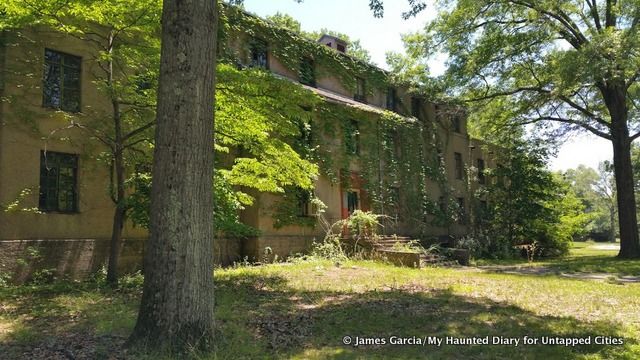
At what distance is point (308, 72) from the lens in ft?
73.0

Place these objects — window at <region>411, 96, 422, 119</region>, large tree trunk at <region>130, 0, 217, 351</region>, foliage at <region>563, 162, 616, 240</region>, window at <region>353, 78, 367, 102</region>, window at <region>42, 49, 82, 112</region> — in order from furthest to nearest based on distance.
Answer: foliage at <region>563, 162, 616, 240</region>, window at <region>411, 96, 422, 119</region>, window at <region>353, 78, 367, 102</region>, window at <region>42, 49, 82, 112</region>, large tree trunk at <region>130, 0, 217, 351</region>

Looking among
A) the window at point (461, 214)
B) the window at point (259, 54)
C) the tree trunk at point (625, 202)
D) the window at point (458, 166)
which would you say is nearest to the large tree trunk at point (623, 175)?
the tree trunk at point (625, 202)

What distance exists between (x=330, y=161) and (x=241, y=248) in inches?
212

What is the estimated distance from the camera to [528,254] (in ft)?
85.3

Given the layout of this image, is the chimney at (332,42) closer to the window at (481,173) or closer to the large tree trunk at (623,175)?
the window at (481,173)

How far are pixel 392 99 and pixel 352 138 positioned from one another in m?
5.96

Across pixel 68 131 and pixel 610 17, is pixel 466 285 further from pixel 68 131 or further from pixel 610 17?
pixel 610 17

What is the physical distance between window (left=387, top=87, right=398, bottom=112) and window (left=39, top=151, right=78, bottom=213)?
57.9 ft

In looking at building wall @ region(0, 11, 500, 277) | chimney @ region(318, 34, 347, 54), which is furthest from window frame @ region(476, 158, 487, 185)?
building wall @ region(0, 11, 500, 277)

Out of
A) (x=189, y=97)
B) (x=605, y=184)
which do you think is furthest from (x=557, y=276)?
(x=605, y=184)

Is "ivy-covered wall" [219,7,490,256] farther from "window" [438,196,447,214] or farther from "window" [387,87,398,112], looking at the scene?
"window" [387,87,398,112]

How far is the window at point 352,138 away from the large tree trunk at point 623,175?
1130cm

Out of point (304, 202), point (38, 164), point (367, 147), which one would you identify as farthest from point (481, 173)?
point (38, 164)

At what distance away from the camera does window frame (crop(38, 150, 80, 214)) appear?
42.2 ft
